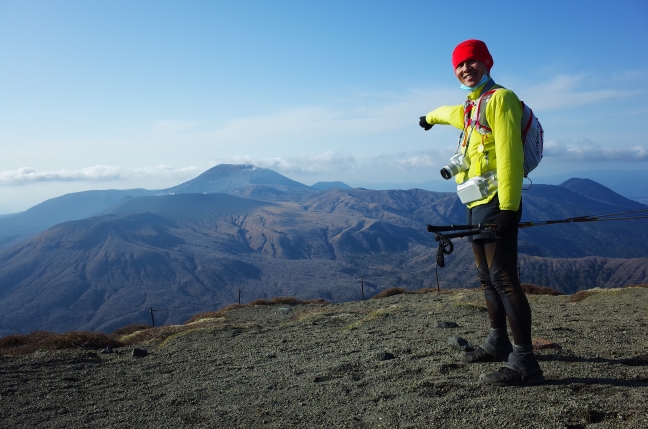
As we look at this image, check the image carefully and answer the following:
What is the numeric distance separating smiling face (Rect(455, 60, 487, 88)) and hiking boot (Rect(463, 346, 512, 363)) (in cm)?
306

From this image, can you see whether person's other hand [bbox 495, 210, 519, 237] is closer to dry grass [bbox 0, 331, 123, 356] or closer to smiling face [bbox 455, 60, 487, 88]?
smiling face [bbox 455, 60, 487, 88]

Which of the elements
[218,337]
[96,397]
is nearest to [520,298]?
[96,397]

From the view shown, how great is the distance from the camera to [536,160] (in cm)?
493

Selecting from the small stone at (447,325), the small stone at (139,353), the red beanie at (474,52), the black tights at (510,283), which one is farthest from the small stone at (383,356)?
the small stone at (139,353)

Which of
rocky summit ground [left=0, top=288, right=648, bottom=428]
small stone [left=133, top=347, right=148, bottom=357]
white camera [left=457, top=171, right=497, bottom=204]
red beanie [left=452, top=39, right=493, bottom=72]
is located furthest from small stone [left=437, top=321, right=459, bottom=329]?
small stone [left=133, top=347, right=148, bottom=357]

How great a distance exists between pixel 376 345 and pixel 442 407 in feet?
11.2

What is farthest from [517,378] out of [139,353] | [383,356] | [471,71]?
[139,353]

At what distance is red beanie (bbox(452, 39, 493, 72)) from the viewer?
5.09m

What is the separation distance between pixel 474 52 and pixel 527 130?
3.13 ft

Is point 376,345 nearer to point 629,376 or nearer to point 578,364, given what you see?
point 578,364

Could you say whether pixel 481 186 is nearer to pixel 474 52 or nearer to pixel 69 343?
pixel 474 52

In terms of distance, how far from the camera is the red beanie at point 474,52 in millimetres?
5090

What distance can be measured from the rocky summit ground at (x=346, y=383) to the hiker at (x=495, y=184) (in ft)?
1.27

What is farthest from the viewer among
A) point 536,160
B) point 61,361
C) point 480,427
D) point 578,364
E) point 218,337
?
point 218,337
